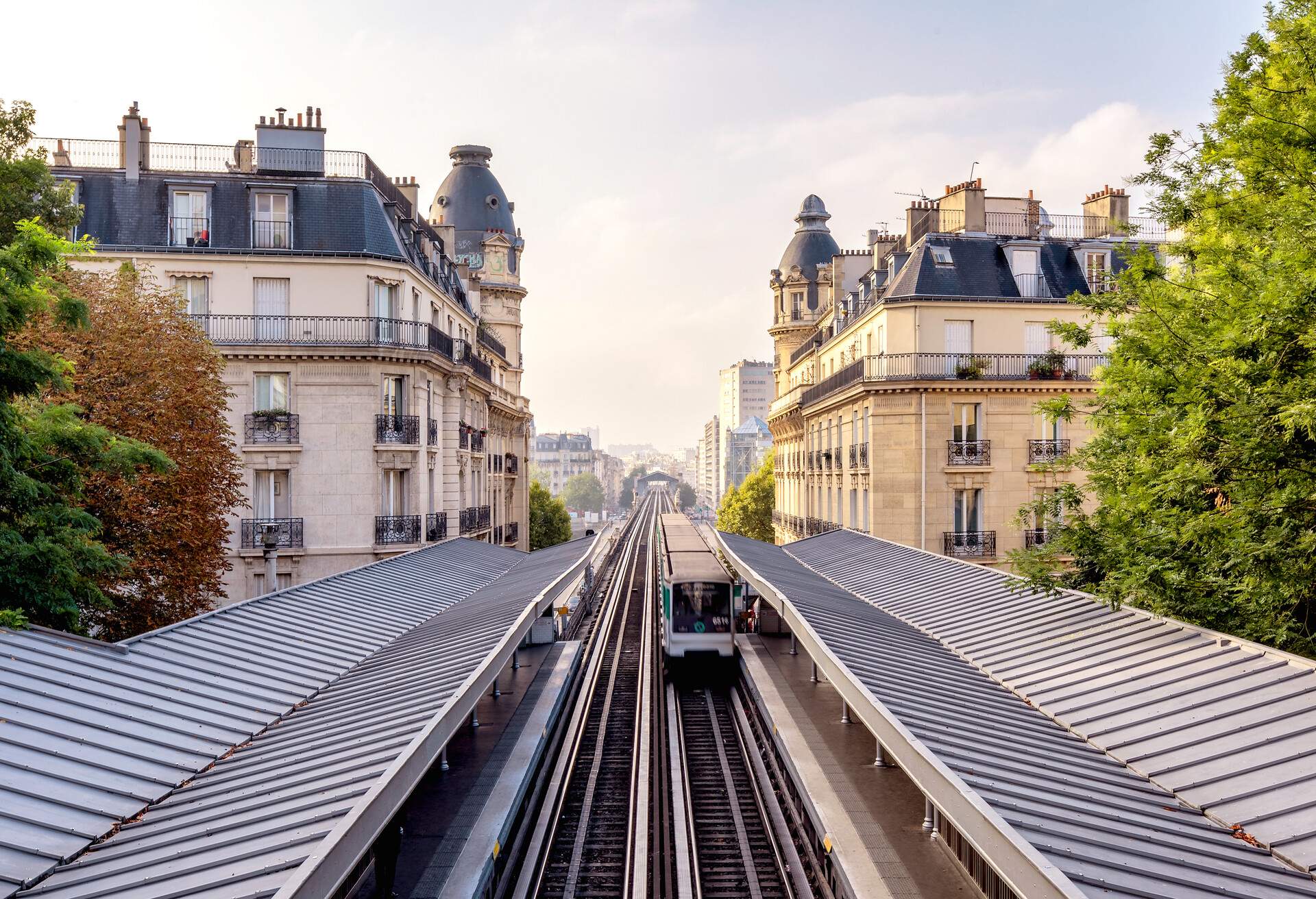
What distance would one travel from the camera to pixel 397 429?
29.8m

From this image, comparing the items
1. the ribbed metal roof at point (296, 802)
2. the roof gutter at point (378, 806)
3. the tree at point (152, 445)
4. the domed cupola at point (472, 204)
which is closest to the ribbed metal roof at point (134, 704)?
the ribbed metal roof at point (296, 802)

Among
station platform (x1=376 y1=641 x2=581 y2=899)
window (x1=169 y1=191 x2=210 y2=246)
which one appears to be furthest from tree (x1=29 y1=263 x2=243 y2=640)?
window (x1=169 y1=191 x2=210 y2=246)

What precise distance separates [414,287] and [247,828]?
86.4ft

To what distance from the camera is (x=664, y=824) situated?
1480 centimetres

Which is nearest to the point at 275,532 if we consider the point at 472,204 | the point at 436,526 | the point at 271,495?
the point at 271,495

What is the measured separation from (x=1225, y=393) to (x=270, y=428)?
25.9 m

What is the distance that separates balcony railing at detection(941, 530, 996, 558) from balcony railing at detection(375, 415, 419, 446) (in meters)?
19.9

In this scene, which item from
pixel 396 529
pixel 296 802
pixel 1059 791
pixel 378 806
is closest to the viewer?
pixel 378 806

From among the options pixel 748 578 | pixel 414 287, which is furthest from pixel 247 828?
pixel 414 287

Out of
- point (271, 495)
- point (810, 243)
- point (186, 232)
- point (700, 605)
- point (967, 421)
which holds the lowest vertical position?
point (700, 605)

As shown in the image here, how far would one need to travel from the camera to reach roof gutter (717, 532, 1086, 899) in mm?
5812

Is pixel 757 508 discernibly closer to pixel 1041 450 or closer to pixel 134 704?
pixel 1041 450

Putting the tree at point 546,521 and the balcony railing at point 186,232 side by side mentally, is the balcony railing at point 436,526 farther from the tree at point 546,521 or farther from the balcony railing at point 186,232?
the tree at point 546,521

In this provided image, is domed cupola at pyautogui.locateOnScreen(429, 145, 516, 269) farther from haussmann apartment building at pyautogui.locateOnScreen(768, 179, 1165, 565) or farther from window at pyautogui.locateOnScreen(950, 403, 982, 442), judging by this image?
window at pyautogui.locateOnScreen(950, 403, 982, 442)
